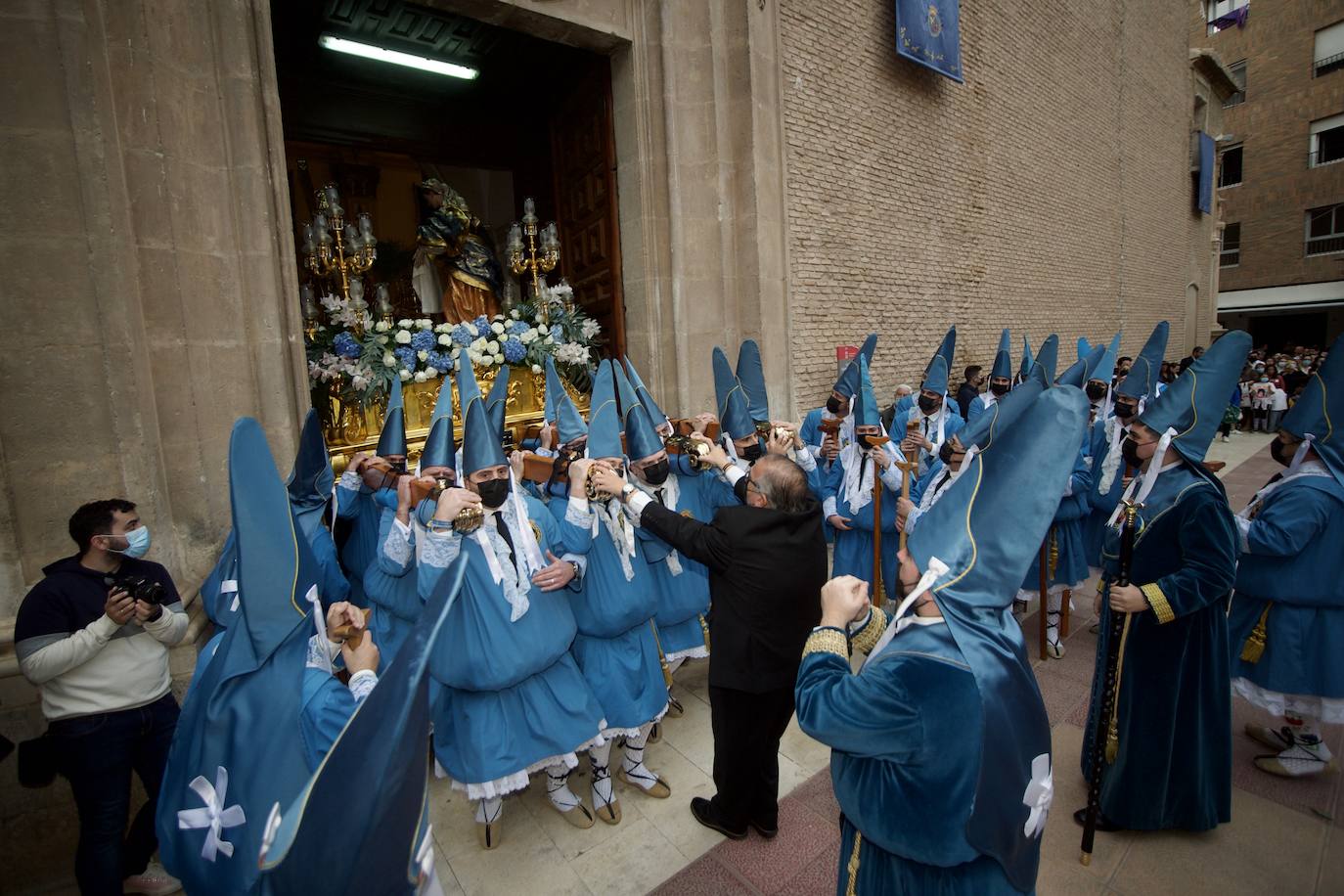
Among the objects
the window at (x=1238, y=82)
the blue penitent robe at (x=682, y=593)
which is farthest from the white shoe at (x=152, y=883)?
the window at (x=1238, y=82)

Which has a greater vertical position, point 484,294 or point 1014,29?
point 1014,29

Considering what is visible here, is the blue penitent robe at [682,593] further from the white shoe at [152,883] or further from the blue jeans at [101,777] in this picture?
the white shoe at [152,883]

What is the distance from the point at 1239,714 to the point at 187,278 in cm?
776

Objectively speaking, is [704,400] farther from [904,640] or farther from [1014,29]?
[1014,29]

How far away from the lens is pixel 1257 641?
3.55 meters

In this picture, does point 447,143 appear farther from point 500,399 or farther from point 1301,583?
point 1301,583

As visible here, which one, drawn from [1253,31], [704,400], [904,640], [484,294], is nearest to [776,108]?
[704,400]

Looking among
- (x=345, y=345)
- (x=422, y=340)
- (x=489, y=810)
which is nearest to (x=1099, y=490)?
(x=489, y=810)

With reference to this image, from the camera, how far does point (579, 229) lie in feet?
29.2

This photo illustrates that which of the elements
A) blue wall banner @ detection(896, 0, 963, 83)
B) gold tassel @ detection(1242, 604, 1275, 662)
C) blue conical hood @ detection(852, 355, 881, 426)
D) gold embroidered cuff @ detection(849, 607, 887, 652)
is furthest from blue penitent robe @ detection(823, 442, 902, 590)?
blue wall banner @ detection(896, 0, 963, 83)

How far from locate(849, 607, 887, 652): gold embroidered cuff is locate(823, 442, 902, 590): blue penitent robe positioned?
2997mm

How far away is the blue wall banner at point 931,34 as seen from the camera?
386 inches

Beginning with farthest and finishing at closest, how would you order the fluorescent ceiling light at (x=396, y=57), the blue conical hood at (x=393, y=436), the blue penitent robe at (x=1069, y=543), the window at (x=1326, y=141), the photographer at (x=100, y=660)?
the window at (x=1326, y=141) < the fluorescent ceiling light at (x=396, y=57) < the blue penitent robe at (x=1069, y=543) < the blue conical hood at (x=393, y=436) < the photographer at (x=100, y=660)

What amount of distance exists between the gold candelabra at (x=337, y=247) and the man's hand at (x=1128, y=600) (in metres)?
6.76
